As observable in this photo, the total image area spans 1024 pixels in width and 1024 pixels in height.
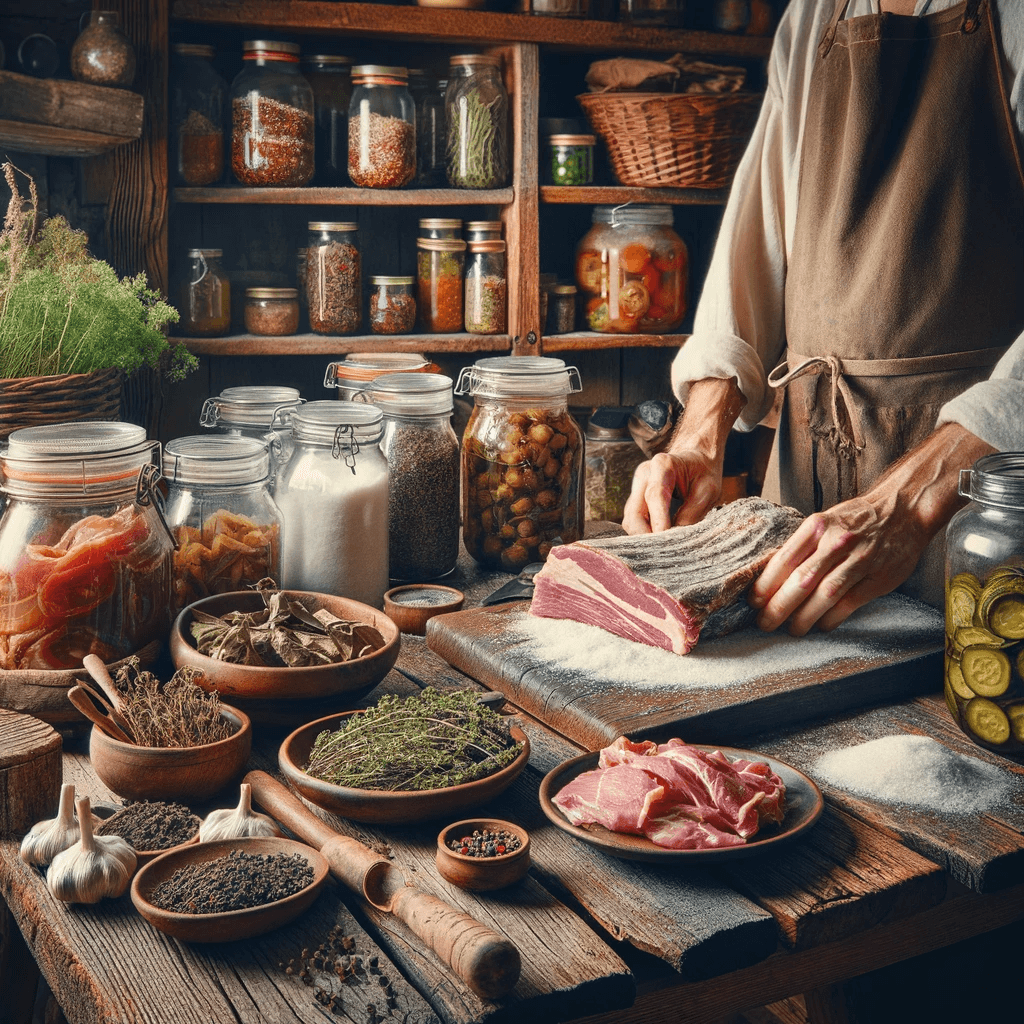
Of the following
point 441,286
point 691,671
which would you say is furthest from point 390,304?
point 691,671

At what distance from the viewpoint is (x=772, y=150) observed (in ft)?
6.50

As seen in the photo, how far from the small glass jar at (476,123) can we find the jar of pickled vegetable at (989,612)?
198 centimetres

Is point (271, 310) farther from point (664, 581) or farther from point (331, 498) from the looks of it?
point (664, 581)

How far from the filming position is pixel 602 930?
87 centimetres

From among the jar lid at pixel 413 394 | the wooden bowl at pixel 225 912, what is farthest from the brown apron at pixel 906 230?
the wooden bowl at pixel 225 912

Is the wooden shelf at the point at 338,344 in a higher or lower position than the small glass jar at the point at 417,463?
→ higher

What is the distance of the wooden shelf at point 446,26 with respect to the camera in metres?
2.61

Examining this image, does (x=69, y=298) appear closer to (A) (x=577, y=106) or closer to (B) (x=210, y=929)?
(B) (x=210, y=929)

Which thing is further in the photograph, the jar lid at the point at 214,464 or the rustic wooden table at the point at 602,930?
the jar lid at the point at 214,464

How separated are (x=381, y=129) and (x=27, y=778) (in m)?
2.04

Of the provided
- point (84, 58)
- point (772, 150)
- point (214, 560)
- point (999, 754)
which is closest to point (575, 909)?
point (999, 754)

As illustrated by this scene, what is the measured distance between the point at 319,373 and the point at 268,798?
2.29 m

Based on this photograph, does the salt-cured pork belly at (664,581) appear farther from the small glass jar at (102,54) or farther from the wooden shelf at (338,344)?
the small glass jar at (102,54)

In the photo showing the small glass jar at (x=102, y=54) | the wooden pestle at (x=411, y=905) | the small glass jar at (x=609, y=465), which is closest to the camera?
the wooden pestle at (x=411, y=905)
